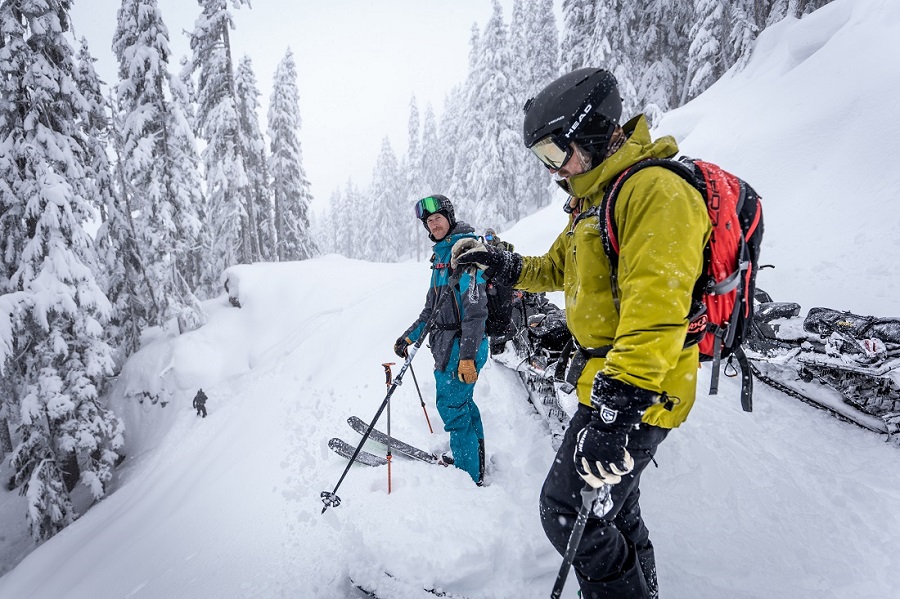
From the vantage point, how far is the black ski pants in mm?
1914

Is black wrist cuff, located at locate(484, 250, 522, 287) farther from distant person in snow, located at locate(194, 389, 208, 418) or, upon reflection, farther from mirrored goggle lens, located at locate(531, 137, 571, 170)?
distant person in snow, located at locate(194, 389, 208, 418)

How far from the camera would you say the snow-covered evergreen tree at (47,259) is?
32.8ft

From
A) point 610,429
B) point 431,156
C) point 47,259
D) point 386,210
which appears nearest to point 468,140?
point 431,156

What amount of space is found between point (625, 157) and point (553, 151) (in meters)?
0.41

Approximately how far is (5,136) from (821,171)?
61.4 ft

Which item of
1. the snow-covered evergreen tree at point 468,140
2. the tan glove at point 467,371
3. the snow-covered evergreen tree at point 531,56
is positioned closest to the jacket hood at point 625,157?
the tan glove at point 467,371

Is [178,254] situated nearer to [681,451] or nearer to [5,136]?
[5,136]

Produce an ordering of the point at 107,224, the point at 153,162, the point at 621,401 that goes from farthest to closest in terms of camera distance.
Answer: the point at 153,162 → the point at 107,224 → the point at 621,401

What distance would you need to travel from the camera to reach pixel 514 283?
3.00 meters

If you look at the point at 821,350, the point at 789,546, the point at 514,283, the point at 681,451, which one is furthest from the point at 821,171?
the point at 514,283

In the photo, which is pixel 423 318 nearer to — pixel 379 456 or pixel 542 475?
pixel 379 456

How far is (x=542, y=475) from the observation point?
401 cm

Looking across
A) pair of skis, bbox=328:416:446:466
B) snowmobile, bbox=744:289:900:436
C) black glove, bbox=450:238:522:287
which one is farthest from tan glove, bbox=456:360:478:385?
snowmobile, bbox=744:289:900:436

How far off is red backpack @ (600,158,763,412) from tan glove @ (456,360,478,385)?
2.04 metres
